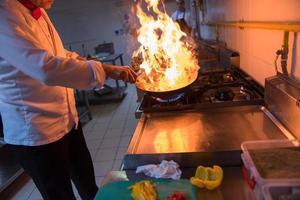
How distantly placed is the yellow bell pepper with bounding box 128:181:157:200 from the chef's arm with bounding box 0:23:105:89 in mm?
518

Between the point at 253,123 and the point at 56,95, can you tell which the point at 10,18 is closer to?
the point at 56,95

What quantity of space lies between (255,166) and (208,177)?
0.47ft

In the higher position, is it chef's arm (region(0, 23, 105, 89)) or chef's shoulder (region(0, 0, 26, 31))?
chef's shoulder (region(0, 0, 26, 31))

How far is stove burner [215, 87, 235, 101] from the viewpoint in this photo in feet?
4.49

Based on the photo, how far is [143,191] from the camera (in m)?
0.70

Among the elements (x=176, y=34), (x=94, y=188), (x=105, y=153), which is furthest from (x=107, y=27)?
(x=94, y=188)

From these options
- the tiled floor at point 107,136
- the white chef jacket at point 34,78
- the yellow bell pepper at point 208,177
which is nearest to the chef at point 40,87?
the white chef jacket at point 34,78

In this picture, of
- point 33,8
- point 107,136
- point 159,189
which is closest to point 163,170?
point 159,189

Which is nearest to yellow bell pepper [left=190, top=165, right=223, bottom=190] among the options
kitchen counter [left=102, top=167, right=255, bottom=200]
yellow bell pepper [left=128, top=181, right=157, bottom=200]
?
kitchen counter [left=102, top=167, right=255, bottom=200]

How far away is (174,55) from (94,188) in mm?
949

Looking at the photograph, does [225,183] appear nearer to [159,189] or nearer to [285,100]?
[159,189]

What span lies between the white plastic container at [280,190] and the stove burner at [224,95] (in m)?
0.79

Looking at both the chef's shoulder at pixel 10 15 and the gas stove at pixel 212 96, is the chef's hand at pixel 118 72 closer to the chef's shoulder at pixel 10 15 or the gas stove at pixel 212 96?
the gas stove at pixel 212 96

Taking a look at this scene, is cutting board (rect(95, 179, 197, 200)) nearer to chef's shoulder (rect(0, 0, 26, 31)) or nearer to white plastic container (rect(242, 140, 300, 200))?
white plastic container (rect(242, 140, 300, 200))
